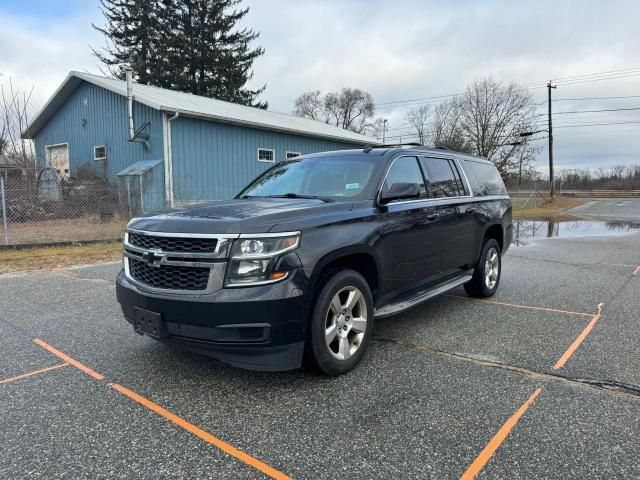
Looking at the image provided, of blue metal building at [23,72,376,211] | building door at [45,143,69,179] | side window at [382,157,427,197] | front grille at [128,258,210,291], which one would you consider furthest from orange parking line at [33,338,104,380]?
building door at [45,143,69,179]

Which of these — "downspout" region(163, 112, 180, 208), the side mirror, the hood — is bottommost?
the hood

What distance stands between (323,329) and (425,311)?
2558 millimetres

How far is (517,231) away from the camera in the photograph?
1670 cm

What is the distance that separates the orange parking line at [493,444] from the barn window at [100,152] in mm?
20119

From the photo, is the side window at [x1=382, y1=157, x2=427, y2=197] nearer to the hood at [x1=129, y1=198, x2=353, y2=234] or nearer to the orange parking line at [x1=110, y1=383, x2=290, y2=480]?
the hood at [x1=129, y1=198, x2=353, y2=234]

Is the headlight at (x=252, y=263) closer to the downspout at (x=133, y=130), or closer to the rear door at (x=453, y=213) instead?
the rear door at (x=453, y=213)

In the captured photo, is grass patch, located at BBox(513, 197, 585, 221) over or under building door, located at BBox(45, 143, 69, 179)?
under

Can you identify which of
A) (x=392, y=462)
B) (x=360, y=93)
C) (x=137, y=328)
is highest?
(x=360, y=93)

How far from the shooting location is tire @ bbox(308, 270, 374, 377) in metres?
3.41

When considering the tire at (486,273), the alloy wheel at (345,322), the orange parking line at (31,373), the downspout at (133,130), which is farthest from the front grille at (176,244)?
the downspout at (133,130)

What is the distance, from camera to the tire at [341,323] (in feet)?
11.2

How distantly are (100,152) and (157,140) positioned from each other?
4355 mm

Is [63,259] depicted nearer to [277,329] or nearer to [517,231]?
[277,329]

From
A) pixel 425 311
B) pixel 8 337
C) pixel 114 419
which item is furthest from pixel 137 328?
pixel 425 311
